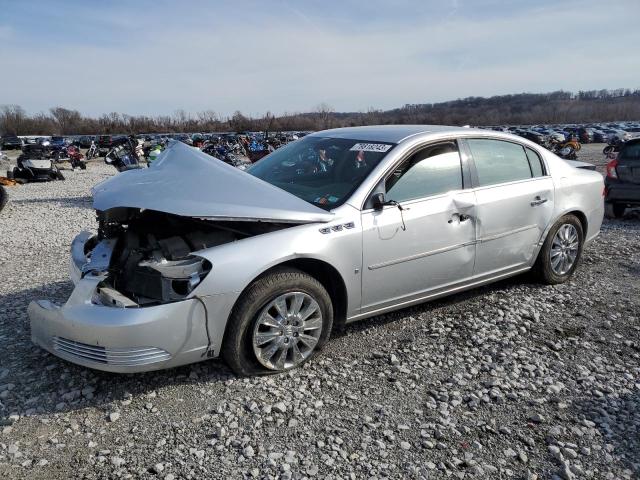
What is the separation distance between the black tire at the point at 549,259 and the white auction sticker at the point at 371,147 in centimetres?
204

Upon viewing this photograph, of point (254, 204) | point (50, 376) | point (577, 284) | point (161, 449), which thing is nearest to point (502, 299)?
point (577, 284)

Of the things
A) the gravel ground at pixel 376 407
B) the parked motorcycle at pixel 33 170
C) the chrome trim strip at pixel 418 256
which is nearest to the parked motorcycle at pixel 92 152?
the parked motorcycle at pixel 33 170

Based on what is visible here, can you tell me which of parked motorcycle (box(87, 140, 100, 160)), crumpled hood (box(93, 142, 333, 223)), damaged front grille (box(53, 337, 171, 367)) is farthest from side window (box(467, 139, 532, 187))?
parked motorcycle (box(87, 140, 100, 160))

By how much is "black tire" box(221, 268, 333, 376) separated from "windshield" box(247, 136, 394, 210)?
0.59 metres

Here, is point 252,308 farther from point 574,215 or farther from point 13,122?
point 13,122

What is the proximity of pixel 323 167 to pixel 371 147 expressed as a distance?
42cm

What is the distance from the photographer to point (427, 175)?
3.96 metres

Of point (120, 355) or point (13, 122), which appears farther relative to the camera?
point (13, 122)

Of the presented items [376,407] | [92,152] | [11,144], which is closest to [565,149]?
[376,407]

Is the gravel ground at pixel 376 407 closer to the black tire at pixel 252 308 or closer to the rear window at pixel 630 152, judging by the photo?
the black tire at pixel 252 308

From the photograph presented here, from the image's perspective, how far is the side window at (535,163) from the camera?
4793 millimetres

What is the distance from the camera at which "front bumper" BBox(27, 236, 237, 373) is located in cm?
286

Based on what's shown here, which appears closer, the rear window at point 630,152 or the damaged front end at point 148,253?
the damaged front end at point 148,253

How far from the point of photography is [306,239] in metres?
3.27
